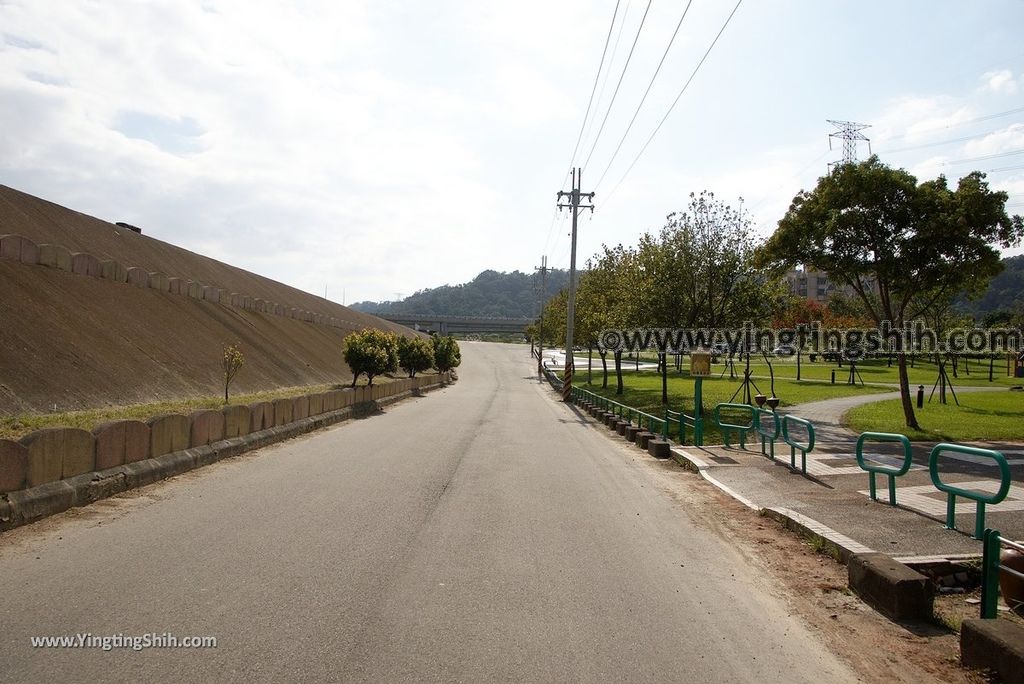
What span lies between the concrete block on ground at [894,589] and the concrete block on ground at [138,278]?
2631 cm

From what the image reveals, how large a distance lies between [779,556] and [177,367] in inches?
754

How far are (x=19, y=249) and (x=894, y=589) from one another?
76.0 feet

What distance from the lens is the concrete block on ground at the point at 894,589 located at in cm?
525

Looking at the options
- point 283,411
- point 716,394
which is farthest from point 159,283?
point 716,394

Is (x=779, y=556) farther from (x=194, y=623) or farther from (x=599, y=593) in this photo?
(x=194, y=623)

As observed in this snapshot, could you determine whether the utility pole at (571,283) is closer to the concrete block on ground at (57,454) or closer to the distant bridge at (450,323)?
the concrete block on ground at (57,454)

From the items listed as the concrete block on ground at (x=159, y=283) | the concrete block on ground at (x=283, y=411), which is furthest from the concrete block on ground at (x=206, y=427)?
the concrete block on ground at (x=159, y=283)

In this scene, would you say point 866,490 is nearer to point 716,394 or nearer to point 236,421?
point 236,421

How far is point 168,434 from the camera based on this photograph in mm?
9953

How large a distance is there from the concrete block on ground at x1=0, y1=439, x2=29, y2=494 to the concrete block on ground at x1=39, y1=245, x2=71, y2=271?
17.1 meters

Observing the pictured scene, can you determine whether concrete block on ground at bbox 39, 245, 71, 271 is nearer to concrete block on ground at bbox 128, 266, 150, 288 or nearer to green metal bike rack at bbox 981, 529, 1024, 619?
concrete block on ground at bbox 128, 266, 150, 288

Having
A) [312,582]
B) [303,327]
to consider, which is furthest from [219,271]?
[312,582]

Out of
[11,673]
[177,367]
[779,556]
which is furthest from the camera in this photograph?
[177,367]

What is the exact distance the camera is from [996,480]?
9984 millimetres
